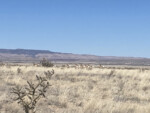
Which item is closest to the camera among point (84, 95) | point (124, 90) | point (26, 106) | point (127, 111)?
point (26, 106)

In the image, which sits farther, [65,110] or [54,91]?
[54,91]

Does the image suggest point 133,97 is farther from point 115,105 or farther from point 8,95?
point 8,95

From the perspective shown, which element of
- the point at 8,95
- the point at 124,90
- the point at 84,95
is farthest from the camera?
the point at 124,90

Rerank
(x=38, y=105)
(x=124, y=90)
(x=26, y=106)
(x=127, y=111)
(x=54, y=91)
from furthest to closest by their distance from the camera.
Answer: (x=124, y=90)
(x=54, y=91)
(x=38, y=105)
(x=127, y=111)
(x=26, y=106)

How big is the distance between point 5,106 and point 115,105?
3720mm

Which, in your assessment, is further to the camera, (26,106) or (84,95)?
(84,95)

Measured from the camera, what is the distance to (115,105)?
45.0 feet

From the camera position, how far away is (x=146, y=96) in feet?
56.2

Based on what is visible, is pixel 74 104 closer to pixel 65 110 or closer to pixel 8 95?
pixel 65 110

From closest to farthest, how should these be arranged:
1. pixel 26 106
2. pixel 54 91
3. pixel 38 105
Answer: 1. pixel 26 106
2. pixel 38 105
3. pixel 54 91

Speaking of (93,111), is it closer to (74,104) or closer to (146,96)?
(74,104)

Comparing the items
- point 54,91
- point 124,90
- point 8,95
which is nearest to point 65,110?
point 8,95

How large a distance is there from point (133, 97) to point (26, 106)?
9874 mm

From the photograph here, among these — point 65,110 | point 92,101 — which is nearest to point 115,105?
point 92,101
